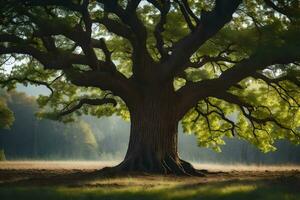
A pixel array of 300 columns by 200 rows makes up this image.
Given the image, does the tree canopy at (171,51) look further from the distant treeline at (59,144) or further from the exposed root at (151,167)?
the distant treeline at (59,144)

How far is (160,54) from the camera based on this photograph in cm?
2425

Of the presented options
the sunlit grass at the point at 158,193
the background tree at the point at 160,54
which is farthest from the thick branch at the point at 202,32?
the sunlit grass at the point at 158,193

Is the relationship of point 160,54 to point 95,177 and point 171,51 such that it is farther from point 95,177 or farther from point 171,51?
point 95,177

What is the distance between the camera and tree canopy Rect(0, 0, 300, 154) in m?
18.5

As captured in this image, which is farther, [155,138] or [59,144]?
[59,144]

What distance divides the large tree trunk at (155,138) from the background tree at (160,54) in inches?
1.8

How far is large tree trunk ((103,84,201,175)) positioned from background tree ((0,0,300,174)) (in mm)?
46

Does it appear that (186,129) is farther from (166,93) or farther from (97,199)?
(97,199)

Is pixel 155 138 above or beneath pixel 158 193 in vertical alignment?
above

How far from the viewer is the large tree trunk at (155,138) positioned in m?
21.9

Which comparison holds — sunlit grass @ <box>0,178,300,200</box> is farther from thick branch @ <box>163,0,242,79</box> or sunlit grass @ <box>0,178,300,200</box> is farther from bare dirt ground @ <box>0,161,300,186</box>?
thick branch @ <box>163,0,242,79</box>

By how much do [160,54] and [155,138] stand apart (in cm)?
435

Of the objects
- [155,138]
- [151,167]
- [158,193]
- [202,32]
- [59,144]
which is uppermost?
[59,144]

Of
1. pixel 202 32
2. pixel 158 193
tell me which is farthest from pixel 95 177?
pixel 202 32
